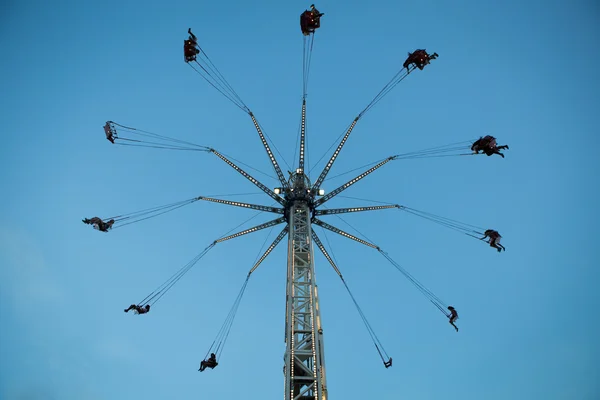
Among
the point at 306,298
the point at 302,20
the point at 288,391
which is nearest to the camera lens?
the point at 288,391

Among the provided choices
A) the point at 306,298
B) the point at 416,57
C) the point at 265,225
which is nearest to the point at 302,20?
the point at 416,57

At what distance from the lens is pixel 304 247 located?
82.5ft

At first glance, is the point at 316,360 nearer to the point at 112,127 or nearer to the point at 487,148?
the point at 487,148

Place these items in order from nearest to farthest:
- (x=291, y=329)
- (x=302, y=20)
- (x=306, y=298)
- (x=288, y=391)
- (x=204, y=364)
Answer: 1. (x=288, y=391)
2. (x=291, y=329)
3. (x=306, y=298)
4. (x=204, y=364)
5. (x=302, y=20)

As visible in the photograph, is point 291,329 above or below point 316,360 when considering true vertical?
above

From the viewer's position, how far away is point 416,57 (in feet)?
90.5

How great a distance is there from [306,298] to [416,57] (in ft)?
49.9

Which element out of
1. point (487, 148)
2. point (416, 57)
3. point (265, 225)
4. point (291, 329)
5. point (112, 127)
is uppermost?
point (416, 57)

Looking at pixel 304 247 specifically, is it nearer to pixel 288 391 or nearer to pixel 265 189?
pixel 265 189

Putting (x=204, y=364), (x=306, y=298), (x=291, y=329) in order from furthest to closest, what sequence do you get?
(x=204, y=364)
(x=306, y=298)
(x=291, y=329)

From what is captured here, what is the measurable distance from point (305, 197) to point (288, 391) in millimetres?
11217

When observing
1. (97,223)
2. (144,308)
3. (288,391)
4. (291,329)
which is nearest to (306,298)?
(291,329)

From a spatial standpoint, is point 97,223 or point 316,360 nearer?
point 316,360

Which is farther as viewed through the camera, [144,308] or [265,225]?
[265,225]
